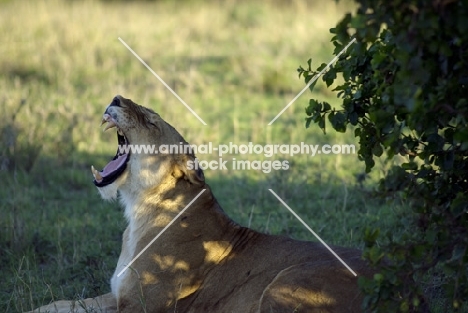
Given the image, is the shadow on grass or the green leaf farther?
the shadow on grass

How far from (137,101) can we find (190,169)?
16.7 feet

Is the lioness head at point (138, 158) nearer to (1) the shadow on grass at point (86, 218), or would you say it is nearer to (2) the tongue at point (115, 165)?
(2) the tongue at point (115, 165)

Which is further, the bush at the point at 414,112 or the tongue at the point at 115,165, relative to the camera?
the tongue at the point at 115,165

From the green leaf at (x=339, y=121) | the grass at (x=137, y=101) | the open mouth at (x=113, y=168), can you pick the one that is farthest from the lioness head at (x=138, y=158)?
the green leaf at (x=339, y=121)

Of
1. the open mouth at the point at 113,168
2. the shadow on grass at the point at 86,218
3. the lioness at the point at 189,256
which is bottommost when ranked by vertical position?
the shadow on grass at the point at 86,218

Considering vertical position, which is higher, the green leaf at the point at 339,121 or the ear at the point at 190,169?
the green leaf at the point at 339,121

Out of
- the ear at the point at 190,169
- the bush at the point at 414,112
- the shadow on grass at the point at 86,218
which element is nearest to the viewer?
the bush at the point at 414,112

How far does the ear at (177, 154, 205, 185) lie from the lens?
5.07 m

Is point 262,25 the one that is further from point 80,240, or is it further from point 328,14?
point 80,240

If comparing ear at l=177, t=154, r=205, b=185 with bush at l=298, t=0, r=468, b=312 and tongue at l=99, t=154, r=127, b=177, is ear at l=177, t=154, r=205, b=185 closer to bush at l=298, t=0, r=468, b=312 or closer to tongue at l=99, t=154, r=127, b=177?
tongue at l=99, t=154, r=127, b=177

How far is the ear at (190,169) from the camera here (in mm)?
5070

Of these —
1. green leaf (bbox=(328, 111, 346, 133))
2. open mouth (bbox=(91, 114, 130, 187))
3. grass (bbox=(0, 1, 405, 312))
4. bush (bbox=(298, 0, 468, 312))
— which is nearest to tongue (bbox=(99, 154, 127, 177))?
open mouth (bbox=(91, 114, 130, 187))

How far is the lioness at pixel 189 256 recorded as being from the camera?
14.6 ft

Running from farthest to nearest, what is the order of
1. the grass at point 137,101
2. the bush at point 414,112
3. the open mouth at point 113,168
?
the grass at point 137,101 → the open mouth at point 113,168 → the bush at point 414,112
